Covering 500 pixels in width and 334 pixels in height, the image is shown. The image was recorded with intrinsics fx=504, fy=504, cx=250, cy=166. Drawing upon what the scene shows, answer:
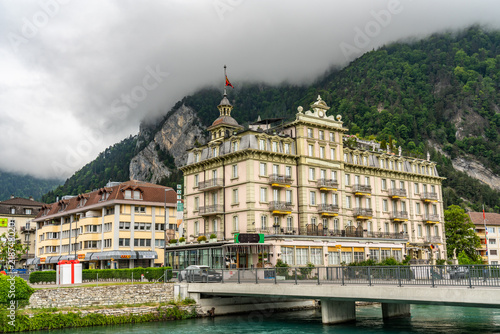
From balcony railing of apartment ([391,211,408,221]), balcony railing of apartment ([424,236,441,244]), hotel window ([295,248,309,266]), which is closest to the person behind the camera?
hotel window ([295,248,309,266])

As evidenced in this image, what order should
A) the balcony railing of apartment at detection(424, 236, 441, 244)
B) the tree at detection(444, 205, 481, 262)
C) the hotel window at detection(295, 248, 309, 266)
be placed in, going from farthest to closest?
the tree at detection(444, 205, 481, 262)
the balcony railing of apartment at detection(424, 236, 441, 244)
the hotel window at detection(295, 248, 309, 266)

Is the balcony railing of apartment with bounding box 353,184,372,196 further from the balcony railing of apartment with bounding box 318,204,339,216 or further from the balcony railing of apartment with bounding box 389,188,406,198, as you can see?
the balcony railing of apartment with bounding box 318,204,339,216

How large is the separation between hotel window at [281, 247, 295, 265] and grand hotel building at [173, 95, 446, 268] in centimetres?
12

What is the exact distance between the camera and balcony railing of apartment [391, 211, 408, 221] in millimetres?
76688

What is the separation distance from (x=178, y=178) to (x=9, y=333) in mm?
137647

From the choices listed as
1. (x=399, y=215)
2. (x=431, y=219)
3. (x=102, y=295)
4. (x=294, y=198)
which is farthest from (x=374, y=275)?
(x=431, y=219)

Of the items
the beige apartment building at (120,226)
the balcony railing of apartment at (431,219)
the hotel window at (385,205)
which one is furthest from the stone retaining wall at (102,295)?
the balcony railing of apartment at (431,219)

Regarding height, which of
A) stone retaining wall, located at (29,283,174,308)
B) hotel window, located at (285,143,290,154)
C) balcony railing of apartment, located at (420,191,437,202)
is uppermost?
hotel window, located at (285,143,290,154)

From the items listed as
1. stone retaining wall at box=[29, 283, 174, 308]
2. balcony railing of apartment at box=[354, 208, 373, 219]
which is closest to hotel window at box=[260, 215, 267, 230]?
balcony railing of apartment at box=[354, 208, 373, 219]

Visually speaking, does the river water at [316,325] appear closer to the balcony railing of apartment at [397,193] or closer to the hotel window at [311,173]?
the hotel window at [311,173]

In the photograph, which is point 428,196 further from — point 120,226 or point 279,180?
point 120,226

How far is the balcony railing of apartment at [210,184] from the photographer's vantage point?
6550 cm

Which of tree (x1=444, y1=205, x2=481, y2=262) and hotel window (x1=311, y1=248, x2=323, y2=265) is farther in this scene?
tree (x1=444, y1=205, x2=481, y2=262)

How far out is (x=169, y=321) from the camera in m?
43.9
